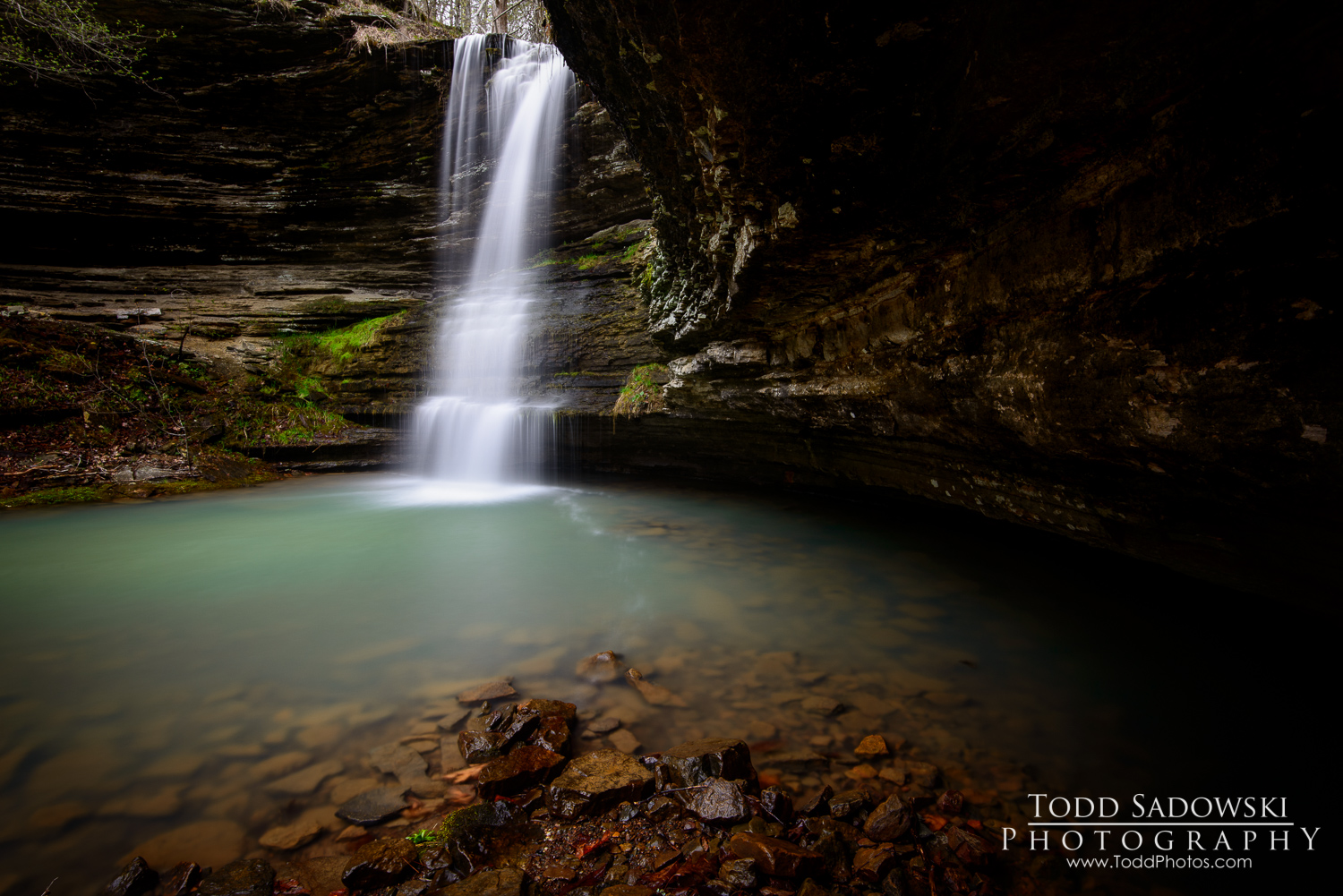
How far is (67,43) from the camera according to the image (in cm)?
920

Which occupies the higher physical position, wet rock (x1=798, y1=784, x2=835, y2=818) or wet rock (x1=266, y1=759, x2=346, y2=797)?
wet rock (x1=798, y1=784, x2=835, y2=818)

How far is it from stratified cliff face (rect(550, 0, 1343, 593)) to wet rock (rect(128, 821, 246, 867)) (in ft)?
12.3

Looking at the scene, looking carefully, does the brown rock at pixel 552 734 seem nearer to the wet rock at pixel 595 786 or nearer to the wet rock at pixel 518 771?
A: the wet rock at pixel 518 771

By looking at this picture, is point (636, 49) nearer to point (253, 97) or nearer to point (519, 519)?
point (519, 519)

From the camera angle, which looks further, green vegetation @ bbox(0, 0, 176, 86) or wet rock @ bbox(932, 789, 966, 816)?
green vegetation @ bbox(0, 0, 176, 86)

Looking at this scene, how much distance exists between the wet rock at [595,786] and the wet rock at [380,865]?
0.47 meters

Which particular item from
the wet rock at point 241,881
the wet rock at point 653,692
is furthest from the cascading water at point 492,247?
the wet rock at point 241,881

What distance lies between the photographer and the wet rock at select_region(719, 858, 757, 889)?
152cm

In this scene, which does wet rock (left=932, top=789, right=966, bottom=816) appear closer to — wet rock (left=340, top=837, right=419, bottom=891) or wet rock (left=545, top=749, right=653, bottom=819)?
wet rock (left=545, top=749, right=653, bottom=819)

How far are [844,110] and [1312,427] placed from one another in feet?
8.12

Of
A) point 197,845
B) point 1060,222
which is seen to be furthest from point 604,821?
point 1060,222

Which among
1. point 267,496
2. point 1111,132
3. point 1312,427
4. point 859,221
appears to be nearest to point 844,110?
point 859,221

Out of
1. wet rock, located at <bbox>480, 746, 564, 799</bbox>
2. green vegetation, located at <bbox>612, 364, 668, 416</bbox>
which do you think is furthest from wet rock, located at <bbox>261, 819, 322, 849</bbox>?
green vegetation, located at <bbox>612, 364, 668, 416</bbox>

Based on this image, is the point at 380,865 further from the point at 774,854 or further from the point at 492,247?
the point at 492,247
